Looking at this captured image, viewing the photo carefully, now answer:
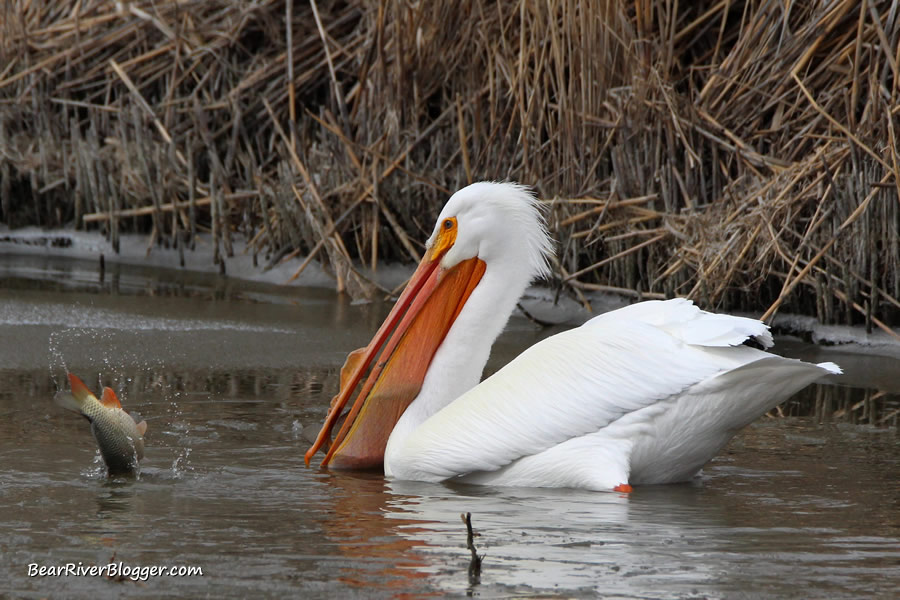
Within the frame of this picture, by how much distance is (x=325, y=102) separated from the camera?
8.66 m

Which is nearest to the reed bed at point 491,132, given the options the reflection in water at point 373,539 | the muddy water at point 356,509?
the muddy water at point 356,509

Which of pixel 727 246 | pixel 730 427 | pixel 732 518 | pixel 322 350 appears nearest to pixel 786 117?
pixel 727 246

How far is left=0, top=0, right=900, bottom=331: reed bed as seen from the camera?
5.71 m

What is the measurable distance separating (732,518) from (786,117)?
366cm

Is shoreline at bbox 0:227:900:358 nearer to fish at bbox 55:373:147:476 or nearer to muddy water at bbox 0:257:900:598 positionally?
muddy water at bbox 0:257:900:598

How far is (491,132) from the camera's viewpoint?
6980 millimetres

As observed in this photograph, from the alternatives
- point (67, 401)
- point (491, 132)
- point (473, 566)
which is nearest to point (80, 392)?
point (67, 401)

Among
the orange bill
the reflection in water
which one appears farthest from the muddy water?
the orange bill

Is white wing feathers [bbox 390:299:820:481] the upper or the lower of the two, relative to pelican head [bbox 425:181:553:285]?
lower

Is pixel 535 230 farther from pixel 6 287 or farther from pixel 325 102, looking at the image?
pixel 325 102

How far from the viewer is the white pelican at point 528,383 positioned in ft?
11.1

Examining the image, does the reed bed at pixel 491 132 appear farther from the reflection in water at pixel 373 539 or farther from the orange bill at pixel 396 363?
the reflection in water at pixel 373 539

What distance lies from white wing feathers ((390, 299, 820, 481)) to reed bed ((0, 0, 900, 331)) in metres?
1.99

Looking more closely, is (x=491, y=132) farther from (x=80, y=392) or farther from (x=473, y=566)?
(x=473, y=566)
